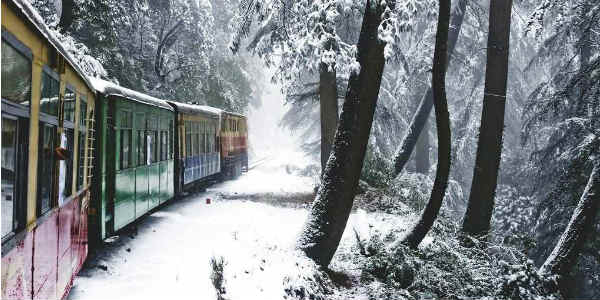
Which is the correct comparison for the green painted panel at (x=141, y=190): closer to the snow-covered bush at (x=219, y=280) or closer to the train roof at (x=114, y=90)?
the train roof at (x=114, y=90)

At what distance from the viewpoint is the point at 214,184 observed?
2045 centimetres

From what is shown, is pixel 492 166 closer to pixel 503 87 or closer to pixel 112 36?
pixel 503 87

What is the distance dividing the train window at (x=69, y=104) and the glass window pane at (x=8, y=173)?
6.54 ft

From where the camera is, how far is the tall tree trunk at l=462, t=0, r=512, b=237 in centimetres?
1112

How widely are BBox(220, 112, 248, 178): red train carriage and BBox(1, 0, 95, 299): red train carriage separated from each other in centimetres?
1531

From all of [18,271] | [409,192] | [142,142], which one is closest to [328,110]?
[409,192]

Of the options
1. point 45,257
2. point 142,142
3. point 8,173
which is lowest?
point 45,257

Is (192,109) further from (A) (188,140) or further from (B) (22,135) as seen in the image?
(B) (22,135)

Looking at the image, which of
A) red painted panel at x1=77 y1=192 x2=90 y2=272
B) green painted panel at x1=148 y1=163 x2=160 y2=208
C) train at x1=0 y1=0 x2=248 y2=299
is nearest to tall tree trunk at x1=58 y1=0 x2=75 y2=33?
train at x1=0 y1=0 x2=248 y2=299

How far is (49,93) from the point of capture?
421 cm

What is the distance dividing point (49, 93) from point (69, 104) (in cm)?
118

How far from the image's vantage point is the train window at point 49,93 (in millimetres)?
3961

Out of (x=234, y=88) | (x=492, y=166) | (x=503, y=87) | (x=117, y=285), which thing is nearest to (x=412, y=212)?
(x=492, y=166)

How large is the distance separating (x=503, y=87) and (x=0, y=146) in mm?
10251
